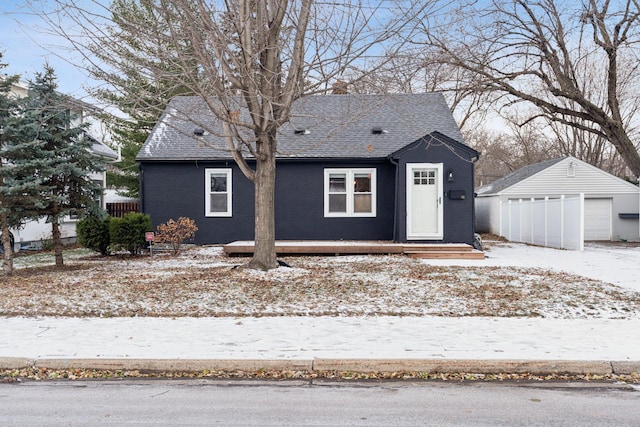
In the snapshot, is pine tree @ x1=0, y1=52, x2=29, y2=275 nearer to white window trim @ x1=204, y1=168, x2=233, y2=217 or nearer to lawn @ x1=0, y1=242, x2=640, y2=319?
lawn @ x1=0, y1=242, x2=640, y2=319

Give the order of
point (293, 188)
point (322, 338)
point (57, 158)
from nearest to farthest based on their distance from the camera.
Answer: point (322, 338) < point (57, 158) < point (293, 188)

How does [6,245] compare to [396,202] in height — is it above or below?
below

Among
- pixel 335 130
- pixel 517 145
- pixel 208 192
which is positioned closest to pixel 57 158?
pixel 208 192

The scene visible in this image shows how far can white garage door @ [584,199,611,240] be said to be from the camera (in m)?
25.3

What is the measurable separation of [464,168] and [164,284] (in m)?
10.2

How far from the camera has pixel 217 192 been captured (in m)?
18.0

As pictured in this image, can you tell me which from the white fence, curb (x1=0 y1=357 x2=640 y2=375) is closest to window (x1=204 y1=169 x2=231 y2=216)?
the white fence

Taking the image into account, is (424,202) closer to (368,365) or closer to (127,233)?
(127,233)

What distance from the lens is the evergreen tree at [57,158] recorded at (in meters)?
11.2

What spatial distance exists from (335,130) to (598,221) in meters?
15.1

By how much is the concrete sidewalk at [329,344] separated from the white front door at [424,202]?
30.4 ft

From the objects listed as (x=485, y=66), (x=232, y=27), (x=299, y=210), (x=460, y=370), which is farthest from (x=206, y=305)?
(x=485, y=66)

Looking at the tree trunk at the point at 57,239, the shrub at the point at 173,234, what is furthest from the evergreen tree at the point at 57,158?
the shrub at the point at 173,234

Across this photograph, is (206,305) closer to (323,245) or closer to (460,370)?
(460,370)
